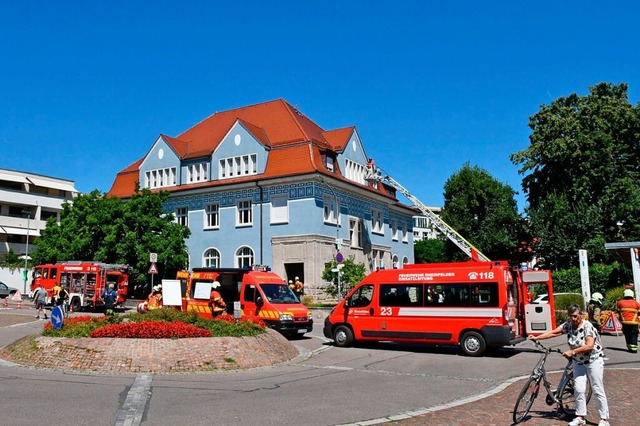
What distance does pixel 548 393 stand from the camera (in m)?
8.36

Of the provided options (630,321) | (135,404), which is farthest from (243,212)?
(135,404)

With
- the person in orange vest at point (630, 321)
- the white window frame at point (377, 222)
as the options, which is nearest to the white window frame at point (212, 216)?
the white window frame at point (377, 222)

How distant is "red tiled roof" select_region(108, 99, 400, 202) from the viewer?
40062 millimetres

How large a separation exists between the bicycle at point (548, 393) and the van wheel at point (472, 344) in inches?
268

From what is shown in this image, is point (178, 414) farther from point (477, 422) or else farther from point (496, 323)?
point (496, 323)

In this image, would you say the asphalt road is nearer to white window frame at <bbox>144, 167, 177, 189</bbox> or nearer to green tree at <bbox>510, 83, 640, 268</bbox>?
green tree at <bbox>510, 83, 640, 268</bbox>

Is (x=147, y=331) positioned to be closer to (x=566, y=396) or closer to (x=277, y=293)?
(x=277, y=293)

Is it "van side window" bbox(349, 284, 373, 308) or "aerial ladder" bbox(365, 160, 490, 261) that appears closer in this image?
"van side window" bbox(349, 284, 373, 308)

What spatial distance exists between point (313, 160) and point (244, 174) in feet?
19.4

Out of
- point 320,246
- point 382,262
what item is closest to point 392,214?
point 382,262

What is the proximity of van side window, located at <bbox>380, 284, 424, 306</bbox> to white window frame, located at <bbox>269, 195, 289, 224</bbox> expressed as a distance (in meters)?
22.4

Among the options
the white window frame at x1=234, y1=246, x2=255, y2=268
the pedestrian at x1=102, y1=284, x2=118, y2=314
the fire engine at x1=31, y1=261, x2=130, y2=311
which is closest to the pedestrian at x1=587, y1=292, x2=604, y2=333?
the pedestrian at x1=102, y1=284, x2=118, y2=314

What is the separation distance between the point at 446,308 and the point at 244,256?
26237mm

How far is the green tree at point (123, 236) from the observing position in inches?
1466
